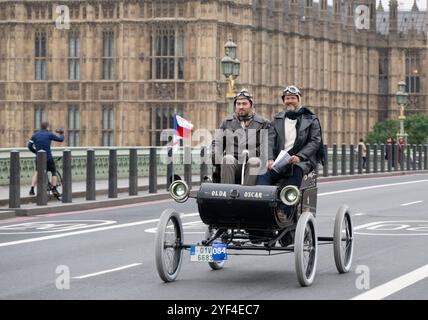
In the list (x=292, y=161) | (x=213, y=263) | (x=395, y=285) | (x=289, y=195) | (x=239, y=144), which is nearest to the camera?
(x=289, y=195)

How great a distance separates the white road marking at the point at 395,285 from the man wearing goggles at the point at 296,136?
1.44 meters

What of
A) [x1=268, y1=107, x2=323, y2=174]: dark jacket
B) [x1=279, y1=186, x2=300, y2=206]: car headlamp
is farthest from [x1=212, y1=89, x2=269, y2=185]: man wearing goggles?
[x1=279, y1=186, x2=300, y2=206]: car headlamp

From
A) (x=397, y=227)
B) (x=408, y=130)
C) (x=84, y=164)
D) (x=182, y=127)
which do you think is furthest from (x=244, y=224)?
(x=408, y=130)

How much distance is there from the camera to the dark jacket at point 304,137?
14141 mm

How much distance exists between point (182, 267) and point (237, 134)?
1.80 m

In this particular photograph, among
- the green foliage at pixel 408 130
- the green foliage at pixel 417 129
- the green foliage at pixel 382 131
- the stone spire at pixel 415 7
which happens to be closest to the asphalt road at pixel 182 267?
the green foliage at pixel 382 131

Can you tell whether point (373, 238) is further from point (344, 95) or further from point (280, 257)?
point (344, 95)

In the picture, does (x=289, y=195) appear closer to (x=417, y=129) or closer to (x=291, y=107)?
(x=291, y=107)

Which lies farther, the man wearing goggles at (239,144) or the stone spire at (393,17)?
the stone spire at (393,17)

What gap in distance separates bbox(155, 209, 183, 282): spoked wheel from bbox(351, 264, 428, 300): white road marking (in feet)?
6.57

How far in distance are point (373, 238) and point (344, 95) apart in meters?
67.5

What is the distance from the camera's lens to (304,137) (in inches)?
560

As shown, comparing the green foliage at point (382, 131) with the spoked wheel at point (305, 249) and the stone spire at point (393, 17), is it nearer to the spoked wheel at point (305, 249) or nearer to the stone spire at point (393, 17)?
the stone spire at point (393, 17)

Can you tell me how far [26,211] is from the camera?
24562 mm
